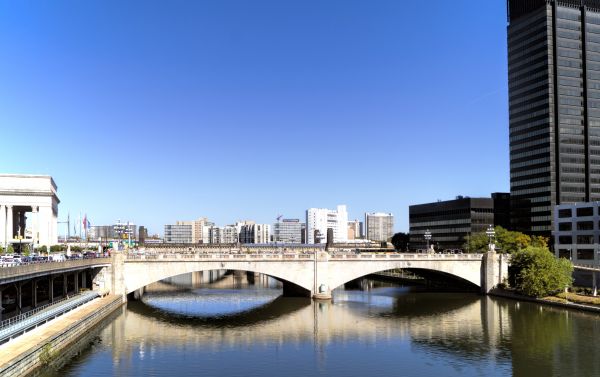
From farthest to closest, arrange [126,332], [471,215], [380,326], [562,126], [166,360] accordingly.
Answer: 1. [471,215]
2. [562,126]
3. [380,326]
4. [126,332]
5. [166,360]

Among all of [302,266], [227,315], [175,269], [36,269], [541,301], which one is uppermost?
[36,269]

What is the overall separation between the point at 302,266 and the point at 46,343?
188 feet

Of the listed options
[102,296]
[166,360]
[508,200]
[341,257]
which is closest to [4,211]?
[102,296]

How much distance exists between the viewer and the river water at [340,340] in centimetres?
5591

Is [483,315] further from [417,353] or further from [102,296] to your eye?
[102,296]

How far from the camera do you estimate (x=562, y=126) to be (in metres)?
177

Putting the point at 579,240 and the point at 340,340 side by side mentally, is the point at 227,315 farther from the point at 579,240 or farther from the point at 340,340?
the point at 579,240

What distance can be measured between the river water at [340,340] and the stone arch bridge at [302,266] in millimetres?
4541

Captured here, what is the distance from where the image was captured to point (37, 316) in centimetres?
6131

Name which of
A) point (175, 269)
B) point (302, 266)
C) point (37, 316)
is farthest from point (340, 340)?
point (175, 269)

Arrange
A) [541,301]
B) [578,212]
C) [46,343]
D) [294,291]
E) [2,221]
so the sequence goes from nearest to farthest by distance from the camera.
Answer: [46,343], [541,301], [294,291], [578,212], [2,221]

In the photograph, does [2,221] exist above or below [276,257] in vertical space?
above

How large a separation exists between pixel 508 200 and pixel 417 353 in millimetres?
145826

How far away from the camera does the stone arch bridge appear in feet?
318
